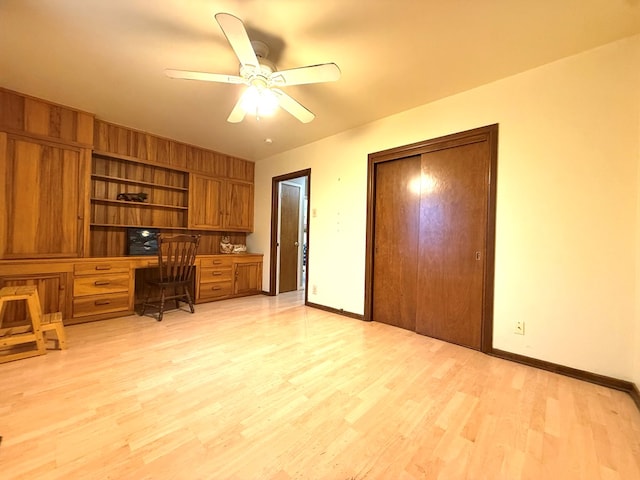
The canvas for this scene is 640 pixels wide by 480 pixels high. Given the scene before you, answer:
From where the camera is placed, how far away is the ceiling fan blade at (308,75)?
162 cm

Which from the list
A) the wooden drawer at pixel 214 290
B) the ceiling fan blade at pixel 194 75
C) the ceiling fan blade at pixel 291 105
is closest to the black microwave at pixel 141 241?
the wooden drawer at pixel 214 290

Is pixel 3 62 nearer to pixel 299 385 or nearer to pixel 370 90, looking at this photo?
pixel 370 90

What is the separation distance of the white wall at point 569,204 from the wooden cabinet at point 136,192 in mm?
3661

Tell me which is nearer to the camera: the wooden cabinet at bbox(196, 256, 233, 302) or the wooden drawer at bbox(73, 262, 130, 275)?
the wooden drawer at bbox(73, 262, 130, 275)

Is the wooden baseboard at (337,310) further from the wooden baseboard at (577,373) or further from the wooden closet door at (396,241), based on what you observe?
the wooden baseboard at (577,373)

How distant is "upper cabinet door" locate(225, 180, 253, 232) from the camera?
4.43 meters

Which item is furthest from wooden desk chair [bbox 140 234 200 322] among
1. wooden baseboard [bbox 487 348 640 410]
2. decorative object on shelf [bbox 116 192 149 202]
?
wooden baseboard [bbox 487 348 640 410]

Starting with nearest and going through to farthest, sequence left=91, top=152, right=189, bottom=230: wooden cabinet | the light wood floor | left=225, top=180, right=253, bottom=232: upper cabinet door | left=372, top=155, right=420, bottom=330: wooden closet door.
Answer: the light wood floor, left=372, top=155, right=420, bottom=330: wooden closet door, left=91, top=152, right=189, bottom=230: wooden cabinet, left=225, top=180, right=253, bottom=232: upper cabinet door

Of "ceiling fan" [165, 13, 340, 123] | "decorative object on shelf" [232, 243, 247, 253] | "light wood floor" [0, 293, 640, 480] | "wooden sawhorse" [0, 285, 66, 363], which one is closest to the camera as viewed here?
"light wood floor" [0, 293, 640, 480]

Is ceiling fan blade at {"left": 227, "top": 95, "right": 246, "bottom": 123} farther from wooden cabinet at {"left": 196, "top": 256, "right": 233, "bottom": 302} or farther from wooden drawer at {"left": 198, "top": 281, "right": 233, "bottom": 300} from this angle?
wooden drawer at {"left": 198, "top": 281, "right": 233, "bottom": 300}

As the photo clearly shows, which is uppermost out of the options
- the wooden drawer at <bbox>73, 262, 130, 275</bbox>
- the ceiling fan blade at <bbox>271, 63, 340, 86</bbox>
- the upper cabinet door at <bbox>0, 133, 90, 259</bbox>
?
the ceiling fan blade at <bbox>271, 63, 340, 86</bbox>

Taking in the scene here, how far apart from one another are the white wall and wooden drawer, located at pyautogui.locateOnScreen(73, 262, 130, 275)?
3751 millimetres

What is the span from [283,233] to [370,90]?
2.86 m

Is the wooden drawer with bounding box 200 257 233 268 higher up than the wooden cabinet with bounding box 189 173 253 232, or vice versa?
Result: the wooden cabinet with bounding box 189 173 253 232
